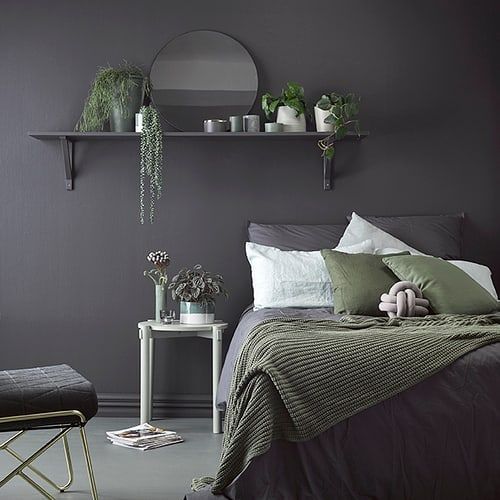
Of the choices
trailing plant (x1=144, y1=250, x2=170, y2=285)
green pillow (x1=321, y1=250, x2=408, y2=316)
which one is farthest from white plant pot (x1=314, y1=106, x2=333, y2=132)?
trailing plant (x1=144, y1=250, x2=170, y2=285)

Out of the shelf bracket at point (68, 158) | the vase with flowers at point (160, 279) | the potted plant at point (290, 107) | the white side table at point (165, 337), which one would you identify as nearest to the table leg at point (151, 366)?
the white side table at point (165, 337)

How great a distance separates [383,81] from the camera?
5.07 meters

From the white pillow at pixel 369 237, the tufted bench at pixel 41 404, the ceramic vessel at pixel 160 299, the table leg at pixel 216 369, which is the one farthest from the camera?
the ceramic vessel at pixel 160 299

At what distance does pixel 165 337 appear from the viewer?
187 inches

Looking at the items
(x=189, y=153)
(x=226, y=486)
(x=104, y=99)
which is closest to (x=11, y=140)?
(x=104, y=99)

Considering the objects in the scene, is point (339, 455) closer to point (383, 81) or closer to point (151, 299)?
point (151, 299)

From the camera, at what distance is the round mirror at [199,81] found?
502 cm

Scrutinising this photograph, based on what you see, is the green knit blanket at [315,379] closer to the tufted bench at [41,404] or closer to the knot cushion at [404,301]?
the tufted bench at [41,404]

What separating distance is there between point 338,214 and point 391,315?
4.20ft

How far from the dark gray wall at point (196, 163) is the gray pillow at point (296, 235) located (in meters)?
0.12

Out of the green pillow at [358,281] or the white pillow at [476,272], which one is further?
the white pillow at [476,272]

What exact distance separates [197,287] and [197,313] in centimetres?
13

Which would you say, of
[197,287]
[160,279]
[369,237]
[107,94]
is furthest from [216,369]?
[107,94]

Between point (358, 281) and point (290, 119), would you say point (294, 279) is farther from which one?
point (290, 119)
